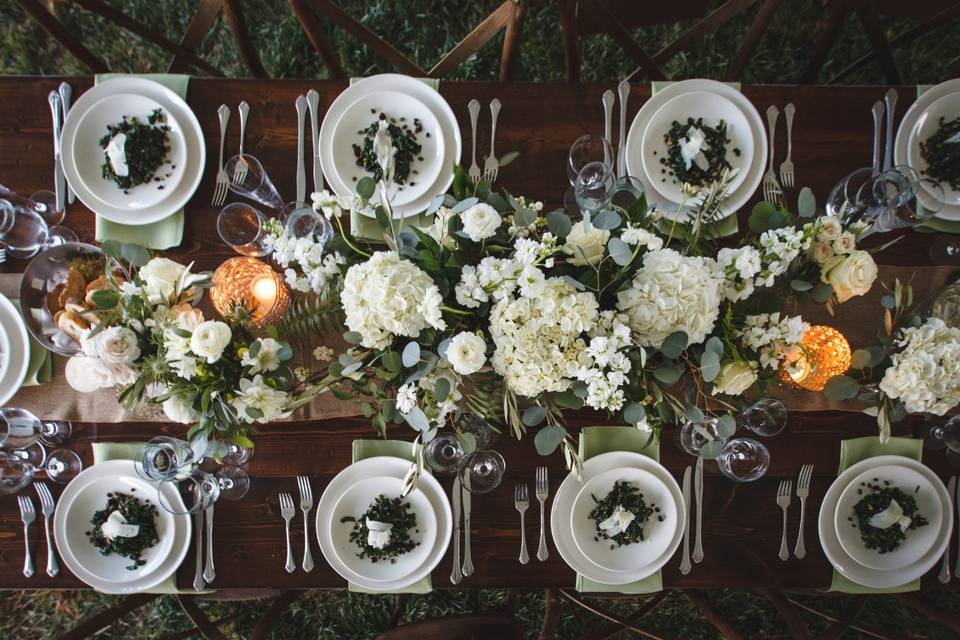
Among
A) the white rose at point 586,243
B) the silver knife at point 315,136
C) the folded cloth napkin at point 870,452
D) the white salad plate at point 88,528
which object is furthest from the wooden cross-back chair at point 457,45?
the folded cloth napkin at point 870,452

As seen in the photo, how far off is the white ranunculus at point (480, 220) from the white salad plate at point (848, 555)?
130 centimetres

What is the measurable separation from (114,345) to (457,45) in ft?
4.42

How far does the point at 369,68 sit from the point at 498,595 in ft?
7.40

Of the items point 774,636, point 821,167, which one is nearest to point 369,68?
point 821,167

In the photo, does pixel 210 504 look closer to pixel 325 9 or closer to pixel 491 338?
pixel 491 338

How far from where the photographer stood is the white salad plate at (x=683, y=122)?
1847mm

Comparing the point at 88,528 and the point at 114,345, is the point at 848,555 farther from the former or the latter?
the point at 88,528

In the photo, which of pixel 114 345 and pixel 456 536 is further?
pixel 456 536

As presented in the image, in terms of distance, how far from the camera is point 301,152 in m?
1.88

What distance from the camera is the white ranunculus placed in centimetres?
124

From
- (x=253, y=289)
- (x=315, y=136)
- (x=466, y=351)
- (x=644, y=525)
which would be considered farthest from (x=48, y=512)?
(x=644, y=525)

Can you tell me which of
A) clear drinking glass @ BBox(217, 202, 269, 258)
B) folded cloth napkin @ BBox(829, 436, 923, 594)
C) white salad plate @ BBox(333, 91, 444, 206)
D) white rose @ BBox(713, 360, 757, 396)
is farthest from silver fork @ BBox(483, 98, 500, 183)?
folded cloth napkin @ BBox(829, 436, 923, 594)

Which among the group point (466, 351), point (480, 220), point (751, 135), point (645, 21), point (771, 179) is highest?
point (645, 21)

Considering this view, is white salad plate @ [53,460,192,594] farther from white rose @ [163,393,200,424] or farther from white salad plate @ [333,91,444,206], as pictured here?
white salad plate @ [333,91,444,206]
